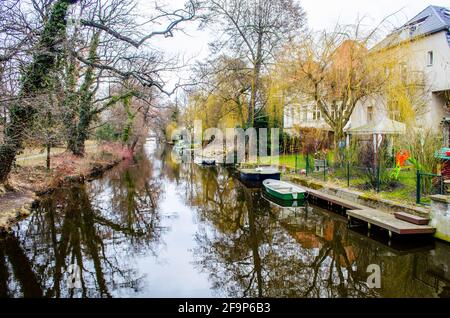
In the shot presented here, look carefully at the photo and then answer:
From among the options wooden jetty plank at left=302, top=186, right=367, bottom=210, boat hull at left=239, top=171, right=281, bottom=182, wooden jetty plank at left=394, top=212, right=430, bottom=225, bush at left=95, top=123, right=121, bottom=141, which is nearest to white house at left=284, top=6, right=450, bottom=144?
boat hull at left=239, top=171, right=281, bottom=182

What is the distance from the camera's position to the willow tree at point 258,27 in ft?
70.6

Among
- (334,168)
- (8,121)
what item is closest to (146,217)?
(8,121)

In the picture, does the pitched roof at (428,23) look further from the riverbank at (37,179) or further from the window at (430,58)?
the riverbank at (37,179)

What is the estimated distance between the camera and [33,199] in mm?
12344

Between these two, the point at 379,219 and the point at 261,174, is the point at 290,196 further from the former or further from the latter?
the point at 261,174

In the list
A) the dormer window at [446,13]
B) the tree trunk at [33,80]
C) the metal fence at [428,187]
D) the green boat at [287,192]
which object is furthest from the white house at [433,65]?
the tree trunk at [33,80]

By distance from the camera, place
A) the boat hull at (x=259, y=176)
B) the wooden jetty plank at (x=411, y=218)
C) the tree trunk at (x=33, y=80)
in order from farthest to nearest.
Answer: the boat hull at (x=259, y=176), the tree trunk at (x=33, y=80), the wooden jetty plank at (x=411, y=218)

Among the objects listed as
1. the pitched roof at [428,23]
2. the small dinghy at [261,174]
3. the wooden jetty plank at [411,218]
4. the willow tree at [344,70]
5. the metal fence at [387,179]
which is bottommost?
the wooden jetty plank at [411,218]

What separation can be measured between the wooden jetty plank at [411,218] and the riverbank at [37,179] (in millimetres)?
10237

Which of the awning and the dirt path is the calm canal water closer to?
the dirt path

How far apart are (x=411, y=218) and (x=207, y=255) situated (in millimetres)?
5077

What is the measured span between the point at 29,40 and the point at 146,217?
20.1 feet
